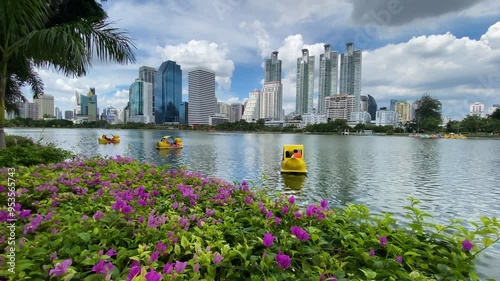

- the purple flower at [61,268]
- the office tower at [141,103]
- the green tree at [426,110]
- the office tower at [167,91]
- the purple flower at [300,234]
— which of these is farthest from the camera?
the office tower at [141,103]

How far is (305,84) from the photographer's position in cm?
13112

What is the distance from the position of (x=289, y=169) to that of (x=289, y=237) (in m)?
12.7

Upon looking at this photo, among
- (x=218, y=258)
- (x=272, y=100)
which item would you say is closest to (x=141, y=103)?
(x=272, y=100)

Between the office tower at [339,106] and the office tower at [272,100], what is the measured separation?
38161mm

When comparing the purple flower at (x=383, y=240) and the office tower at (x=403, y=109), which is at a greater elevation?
the office tower at (x=403, y=109)

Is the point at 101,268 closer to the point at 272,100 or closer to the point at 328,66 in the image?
the point at 328,66

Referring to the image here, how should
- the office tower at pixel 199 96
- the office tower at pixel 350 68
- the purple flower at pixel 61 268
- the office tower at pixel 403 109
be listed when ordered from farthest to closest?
the office tower at pixel 403 109 → the office tower at pixel 199 96 → the office tower at pixel 350 68 → the purple flower at pixel 61 268

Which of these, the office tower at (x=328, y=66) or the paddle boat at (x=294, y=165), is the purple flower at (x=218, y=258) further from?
the office tower at (x=328, y=66)

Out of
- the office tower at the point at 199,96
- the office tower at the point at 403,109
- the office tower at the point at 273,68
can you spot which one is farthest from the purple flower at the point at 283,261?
the office tower at the point at 273,68

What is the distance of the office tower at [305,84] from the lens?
381 ft

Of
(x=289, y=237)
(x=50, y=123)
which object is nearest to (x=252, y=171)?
(x=289, y=237)

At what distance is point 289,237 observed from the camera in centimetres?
202

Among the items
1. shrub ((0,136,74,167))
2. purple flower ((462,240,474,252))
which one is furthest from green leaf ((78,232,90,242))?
shrub ((0,136,74,167))

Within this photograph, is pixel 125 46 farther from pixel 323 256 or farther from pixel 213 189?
pixel 323 256
